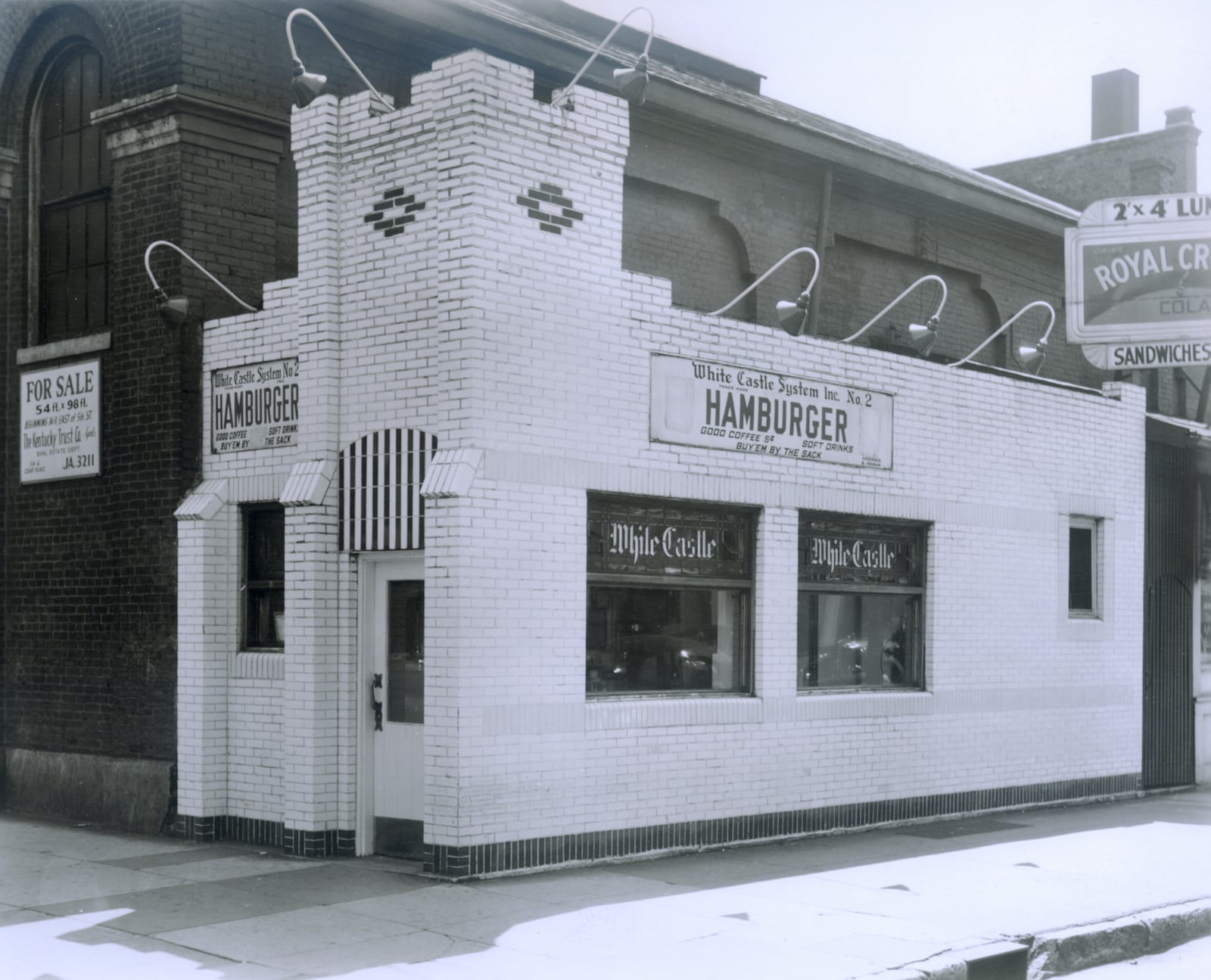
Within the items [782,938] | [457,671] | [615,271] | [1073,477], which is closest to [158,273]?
[615,271]

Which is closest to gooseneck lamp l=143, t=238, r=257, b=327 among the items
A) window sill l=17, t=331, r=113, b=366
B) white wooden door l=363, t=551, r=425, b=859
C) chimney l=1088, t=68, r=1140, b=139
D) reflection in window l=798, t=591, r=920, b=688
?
window sill l=17, t=331, r=113, b=366

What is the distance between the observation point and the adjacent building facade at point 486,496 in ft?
32.5

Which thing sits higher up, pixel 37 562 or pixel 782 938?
pixel 37 562

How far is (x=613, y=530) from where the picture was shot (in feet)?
35.1

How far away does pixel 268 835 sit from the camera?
426 inches

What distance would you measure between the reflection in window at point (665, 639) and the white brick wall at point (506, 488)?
220mm

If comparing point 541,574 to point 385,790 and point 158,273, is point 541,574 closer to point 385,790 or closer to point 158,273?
point 385,790

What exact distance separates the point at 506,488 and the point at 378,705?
1.96 m

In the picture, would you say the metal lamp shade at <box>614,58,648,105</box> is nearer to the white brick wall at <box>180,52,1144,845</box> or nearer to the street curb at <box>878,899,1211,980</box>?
the white brick wall at <box>180,52,1144,845</box>

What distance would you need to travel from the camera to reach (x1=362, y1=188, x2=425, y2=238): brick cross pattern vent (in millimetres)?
10164

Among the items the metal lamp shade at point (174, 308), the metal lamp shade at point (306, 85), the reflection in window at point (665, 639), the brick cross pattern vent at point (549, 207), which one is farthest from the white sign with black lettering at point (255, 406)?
the reflection in window at point (665, 639)

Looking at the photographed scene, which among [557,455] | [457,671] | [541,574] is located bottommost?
[457,671]

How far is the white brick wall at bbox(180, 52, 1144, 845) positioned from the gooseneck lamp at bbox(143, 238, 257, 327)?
0.26 m

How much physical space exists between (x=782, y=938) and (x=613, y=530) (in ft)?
12.0
